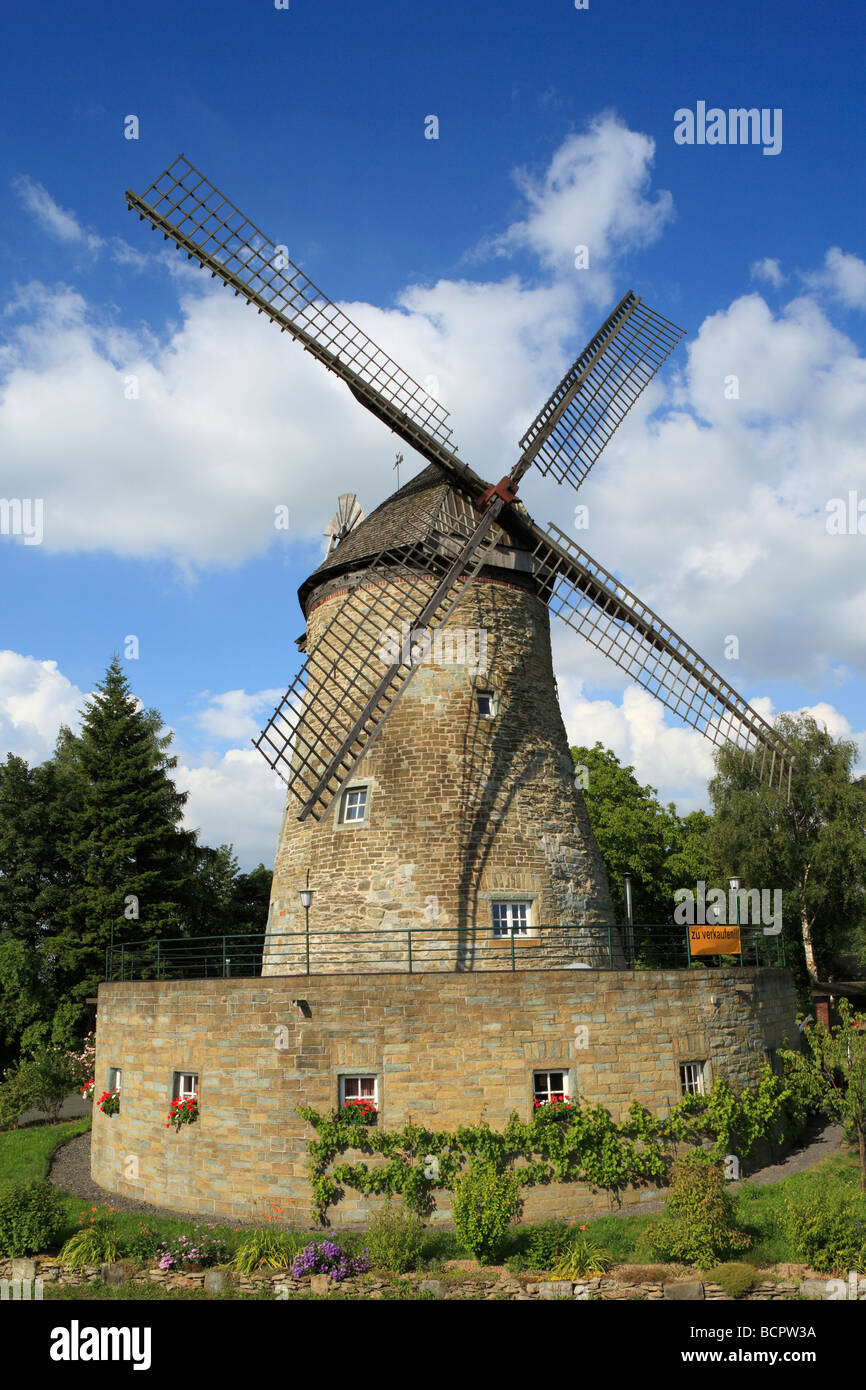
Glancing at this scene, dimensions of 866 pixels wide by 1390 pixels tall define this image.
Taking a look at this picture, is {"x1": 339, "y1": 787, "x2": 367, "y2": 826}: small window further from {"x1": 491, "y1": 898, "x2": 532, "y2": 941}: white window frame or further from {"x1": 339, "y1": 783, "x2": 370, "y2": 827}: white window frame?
{"x1": 491, "y1": 898, "x2": 532, "y2": 941}: white window frame

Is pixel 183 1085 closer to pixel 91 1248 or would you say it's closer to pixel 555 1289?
pixel 91 1248

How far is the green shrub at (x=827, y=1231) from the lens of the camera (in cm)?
1102

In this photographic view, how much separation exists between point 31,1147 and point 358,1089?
10.8 meters

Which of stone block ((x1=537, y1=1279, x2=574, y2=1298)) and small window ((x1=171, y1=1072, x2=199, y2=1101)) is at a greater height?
small window ((x1=171, y1=1072, x2=199, y2=1101))

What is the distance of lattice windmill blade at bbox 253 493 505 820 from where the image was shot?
56.5 ft

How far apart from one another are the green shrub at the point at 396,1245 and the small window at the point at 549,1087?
2673 millimetres

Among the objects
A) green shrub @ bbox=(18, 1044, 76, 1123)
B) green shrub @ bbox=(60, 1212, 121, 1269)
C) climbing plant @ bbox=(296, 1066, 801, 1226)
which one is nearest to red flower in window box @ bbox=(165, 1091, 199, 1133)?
green shrub @ bbox=(60, 1212, 121, 1269)

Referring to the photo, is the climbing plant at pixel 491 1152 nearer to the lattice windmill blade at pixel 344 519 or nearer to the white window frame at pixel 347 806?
the white window frame at pixel 347 806

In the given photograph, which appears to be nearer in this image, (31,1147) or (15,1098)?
(31,1147)

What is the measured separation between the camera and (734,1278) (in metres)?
10.7

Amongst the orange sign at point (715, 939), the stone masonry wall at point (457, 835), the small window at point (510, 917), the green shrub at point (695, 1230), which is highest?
the stone masonry wall at point (457, 835)

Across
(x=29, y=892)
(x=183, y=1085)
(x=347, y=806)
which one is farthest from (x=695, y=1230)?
(x=29, y=892)

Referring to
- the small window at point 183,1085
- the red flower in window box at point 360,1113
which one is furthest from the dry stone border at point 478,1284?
the small window at point 183,1085

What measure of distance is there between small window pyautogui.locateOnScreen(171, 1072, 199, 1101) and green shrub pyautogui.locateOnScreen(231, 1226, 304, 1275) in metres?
3.22
